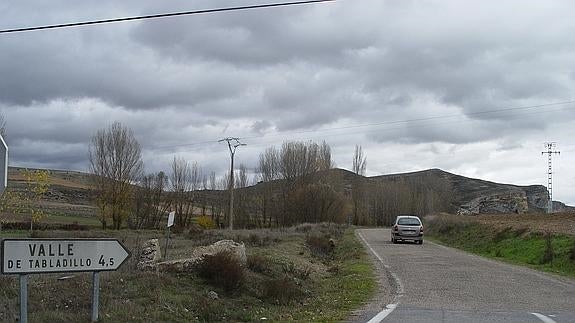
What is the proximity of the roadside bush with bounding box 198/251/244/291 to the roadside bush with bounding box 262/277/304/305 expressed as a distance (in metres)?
0.59

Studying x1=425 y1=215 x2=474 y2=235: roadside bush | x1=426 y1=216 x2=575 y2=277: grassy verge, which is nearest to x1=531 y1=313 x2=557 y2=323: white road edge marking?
x1=426 y1=216 x2=575 y2=277: grassy verge

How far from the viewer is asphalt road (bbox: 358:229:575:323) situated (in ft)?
37.2

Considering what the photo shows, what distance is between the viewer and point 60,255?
8.05 m

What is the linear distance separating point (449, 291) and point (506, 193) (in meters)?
114

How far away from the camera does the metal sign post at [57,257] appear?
7512mm

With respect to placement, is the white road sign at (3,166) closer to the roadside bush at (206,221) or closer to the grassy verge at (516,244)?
the grassy verge at (516,244)

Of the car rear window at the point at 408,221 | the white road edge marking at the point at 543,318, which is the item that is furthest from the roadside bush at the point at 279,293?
the car rear window at the point at 408,221

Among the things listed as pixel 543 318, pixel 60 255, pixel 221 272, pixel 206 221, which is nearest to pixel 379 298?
pixel 221 272

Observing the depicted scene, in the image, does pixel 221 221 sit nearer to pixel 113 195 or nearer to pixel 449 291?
pixel 113 195

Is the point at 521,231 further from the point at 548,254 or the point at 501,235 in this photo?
the point at 548,254

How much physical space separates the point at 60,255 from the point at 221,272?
241 inches

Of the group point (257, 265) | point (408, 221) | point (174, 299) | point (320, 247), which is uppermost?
point (408, 221)

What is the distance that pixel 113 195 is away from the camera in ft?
237

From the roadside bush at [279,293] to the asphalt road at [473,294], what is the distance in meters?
2.12
